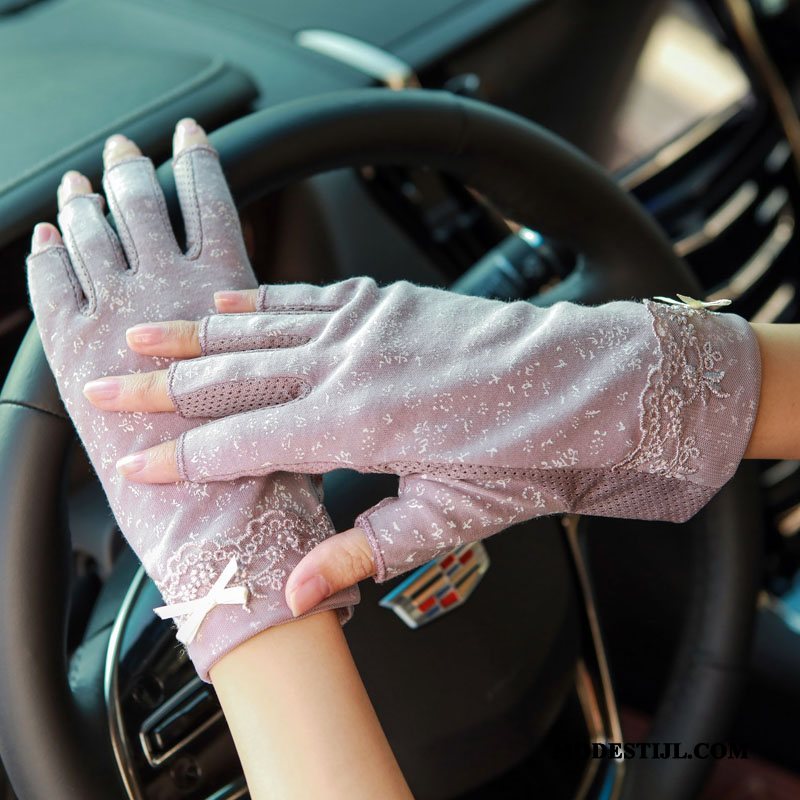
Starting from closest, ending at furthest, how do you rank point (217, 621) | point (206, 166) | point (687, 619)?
point (217, 621) < point (206, 166) < point (687, 619)

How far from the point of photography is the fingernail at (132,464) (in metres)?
0.53

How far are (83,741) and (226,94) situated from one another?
22.6 inches


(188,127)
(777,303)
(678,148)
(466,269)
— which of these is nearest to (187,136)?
(188,127)

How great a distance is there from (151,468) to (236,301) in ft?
0.40

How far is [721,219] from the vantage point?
1158mm

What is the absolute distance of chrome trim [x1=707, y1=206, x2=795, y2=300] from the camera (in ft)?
3.82

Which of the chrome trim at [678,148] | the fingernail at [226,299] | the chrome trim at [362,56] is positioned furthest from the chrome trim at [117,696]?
the chrome trim at [678,148]

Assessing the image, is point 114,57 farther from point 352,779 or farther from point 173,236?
point 352,779

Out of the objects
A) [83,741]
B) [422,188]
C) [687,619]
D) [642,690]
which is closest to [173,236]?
[83,741]

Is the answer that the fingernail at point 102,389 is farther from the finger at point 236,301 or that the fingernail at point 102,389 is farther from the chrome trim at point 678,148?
the chrome trim at point 678,148

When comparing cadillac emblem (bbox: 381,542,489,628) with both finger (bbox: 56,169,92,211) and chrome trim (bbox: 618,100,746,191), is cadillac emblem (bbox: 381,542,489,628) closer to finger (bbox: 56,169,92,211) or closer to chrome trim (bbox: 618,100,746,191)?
finger (bbox: 56,169,92,211)

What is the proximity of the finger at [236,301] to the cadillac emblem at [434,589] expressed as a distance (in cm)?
24

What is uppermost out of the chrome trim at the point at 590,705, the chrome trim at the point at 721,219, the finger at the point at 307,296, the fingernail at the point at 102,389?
the finger at the point at 307,296

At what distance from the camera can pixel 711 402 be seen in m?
0.58
